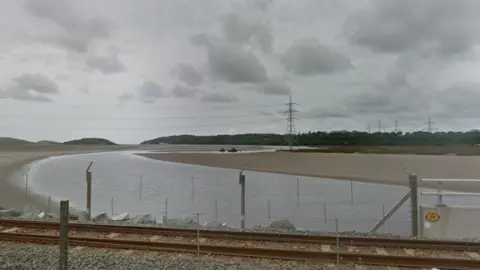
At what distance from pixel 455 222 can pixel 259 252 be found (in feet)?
21.3

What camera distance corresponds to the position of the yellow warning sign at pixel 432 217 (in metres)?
13.2

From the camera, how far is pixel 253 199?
81.9 ft

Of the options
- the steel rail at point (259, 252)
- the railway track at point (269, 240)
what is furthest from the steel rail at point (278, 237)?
the steel rail at point (259, 252)

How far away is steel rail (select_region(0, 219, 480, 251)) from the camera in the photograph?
36.6 feet

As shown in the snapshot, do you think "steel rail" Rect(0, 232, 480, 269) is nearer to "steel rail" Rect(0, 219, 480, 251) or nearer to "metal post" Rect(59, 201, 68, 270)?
"steel rail" Rect(0, 219, 480, 251)

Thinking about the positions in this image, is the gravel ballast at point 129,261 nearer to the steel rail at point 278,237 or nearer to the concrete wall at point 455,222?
the steel rail at point 278,237

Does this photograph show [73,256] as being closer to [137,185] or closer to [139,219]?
[139,219]

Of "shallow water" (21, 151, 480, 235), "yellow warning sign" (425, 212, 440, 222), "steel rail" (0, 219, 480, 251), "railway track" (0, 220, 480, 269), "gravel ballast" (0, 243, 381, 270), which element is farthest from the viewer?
"shallow water" (21, 151, 480, 235)

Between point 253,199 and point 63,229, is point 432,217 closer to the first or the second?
point 63,229

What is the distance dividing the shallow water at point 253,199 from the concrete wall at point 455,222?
9.29 ft

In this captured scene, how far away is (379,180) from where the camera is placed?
35875 mm

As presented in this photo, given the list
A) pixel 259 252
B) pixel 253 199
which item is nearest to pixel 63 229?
pixel 259 252

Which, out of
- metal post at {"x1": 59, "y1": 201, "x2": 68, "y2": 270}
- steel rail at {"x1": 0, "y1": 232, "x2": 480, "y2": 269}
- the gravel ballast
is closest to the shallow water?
steel rail at {"x1": 0, "y1": 232, "x2": 480, "y2": 269}

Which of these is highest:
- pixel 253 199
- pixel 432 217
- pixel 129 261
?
pixel 432 217
